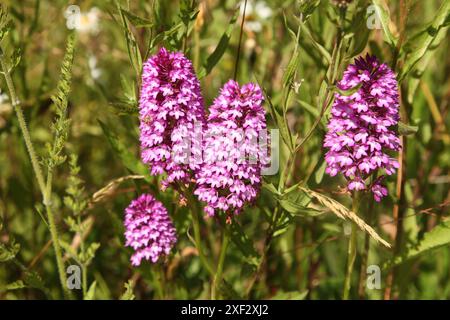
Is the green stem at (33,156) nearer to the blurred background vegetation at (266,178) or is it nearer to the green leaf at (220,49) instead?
the blurred background vegetation at (266,178)

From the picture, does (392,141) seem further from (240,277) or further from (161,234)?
(240,277)

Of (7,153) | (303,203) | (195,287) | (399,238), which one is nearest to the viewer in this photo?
(303,203)

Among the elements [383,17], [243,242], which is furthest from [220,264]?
[383,17]

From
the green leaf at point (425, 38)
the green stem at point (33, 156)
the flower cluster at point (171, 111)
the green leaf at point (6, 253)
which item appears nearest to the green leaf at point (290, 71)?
the flower cluster at point (171, 111)

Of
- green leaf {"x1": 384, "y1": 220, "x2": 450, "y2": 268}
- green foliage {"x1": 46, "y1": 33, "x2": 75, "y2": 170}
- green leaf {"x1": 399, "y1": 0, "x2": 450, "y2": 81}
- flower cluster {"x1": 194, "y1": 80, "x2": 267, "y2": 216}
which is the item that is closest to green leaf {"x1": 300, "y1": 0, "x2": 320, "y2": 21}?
flower cluster {"x1": 194, "y1": 80, "x2": 267, "y2": 216}

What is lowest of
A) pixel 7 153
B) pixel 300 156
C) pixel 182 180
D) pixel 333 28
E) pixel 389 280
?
pixel 389 280

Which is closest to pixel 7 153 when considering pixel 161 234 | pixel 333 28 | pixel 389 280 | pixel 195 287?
pixel 195 287

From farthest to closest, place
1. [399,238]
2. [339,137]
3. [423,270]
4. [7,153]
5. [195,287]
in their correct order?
[7,153] < [423,270] < [195,287] < [399,238] < [339,137]
